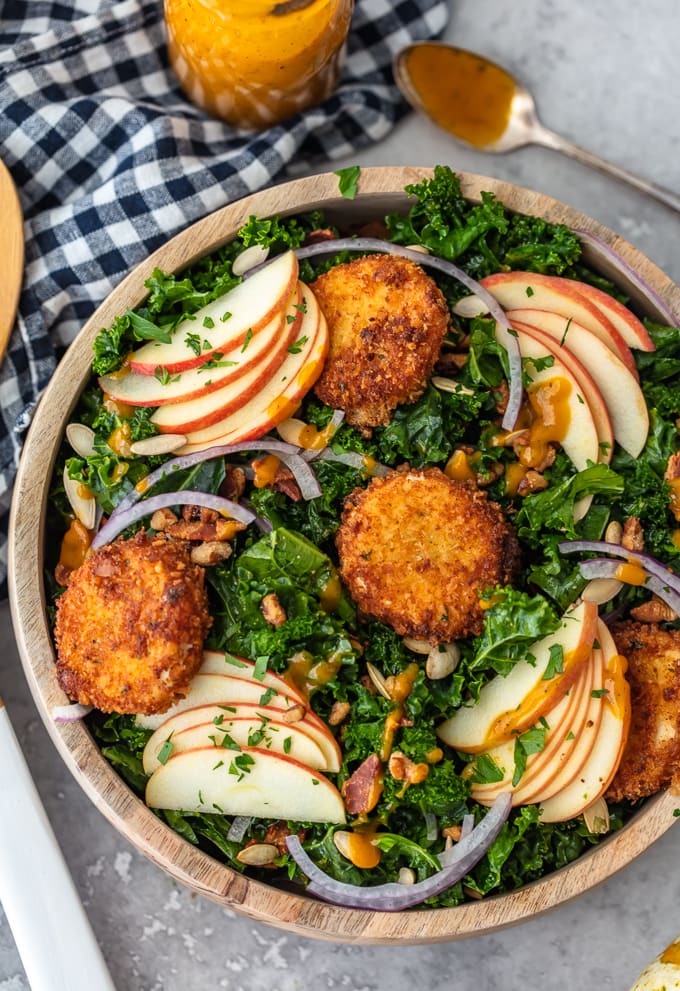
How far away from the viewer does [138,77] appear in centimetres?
461

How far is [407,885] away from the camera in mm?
3785

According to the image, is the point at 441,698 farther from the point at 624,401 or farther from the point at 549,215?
the point at 549,215

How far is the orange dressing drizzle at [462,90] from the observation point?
4.61 meters

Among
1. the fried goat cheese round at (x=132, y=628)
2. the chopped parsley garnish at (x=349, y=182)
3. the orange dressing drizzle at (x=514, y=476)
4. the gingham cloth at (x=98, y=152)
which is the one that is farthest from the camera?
the gingham cloth at (x=98, y=152)

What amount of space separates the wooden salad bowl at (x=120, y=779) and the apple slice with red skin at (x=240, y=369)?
38 centimetres

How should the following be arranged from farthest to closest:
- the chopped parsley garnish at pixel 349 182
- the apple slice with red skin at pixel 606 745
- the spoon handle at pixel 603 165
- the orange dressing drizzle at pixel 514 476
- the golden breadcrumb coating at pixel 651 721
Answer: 1. the spoon handle at pixel 603 165
2. the chopped parsley garnish at pixel 349 182
3. the orange dressing drizzle at pixel 514 476
4. the golden breadcrumb coating at pixel 651 721
5. the apple slice with red skin at pixel 606 745

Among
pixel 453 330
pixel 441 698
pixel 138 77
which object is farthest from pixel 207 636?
pixel 138 77

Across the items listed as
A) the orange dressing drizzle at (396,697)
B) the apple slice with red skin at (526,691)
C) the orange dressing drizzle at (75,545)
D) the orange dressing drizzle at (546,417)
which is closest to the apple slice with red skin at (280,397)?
the orange dressing drizzle at (75,545)

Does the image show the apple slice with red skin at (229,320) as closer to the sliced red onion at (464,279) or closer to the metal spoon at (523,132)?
the sliced red onion at (464,279)

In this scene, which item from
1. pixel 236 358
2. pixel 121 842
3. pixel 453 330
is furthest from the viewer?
pixel 121 842

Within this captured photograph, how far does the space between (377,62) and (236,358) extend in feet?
6.38

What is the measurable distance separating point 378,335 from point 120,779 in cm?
200

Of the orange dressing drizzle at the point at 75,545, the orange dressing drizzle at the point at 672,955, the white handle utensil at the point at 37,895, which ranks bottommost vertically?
the orange dressing drizzle at the point at 672,955

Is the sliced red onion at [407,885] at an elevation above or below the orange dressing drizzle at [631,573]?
below
